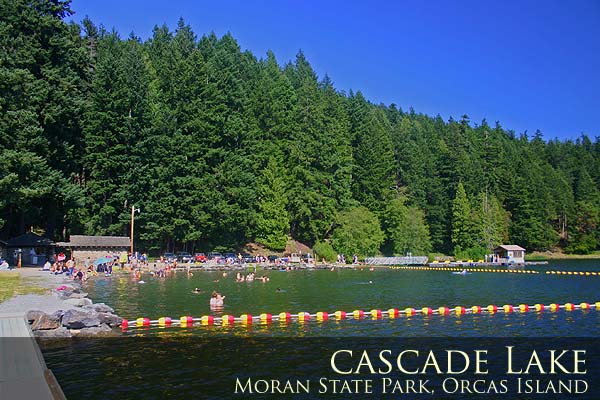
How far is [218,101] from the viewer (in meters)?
80.7

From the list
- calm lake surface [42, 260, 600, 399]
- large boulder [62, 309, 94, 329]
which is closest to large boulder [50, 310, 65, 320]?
large boulder [62, 309, 94, 329]

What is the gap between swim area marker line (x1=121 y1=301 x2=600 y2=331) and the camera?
25281mm

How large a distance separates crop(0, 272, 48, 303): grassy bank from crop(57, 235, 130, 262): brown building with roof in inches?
779

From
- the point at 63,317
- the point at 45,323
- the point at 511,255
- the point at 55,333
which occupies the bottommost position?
the point at 55,333

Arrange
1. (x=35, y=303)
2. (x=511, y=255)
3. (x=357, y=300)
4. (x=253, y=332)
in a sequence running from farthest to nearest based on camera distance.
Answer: (x=511, y=255) → (x=357, y=300) → (x=35, y=303) → (x=253, y=332)

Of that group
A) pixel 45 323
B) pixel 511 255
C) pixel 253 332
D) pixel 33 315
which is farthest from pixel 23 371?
pixel 511 255

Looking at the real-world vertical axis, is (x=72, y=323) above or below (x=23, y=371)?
below

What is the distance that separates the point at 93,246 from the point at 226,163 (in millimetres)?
23955

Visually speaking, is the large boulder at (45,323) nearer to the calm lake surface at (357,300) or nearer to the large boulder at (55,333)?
the large boulder at (55,333)

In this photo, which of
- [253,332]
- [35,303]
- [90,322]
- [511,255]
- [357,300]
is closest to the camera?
[90,322]

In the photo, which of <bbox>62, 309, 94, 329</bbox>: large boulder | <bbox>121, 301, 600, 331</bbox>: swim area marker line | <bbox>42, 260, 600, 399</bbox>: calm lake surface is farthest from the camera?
<bbox>121, 301, 600, 331</bbox>: swim area marker line

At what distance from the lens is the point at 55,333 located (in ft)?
69.6

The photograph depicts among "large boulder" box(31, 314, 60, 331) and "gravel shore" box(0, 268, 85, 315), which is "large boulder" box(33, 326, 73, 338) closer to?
"large boulder" box(31, 314, 60, 331)

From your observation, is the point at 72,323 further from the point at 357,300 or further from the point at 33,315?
the point at 357,300
